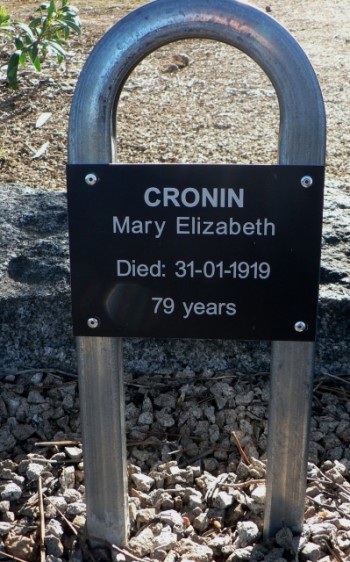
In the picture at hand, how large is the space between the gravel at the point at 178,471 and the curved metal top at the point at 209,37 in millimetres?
970

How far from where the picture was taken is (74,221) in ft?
5.72

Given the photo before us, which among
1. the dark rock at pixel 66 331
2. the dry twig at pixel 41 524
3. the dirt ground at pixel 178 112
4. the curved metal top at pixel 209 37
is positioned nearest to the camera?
the curved metal top at pixel 209 37

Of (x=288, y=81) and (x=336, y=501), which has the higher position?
(x=288, y=81)

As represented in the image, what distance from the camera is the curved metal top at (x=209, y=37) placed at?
1.62 meters

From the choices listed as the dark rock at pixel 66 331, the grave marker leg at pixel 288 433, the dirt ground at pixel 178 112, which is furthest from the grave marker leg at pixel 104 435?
the dirt ground at pixel 178 112

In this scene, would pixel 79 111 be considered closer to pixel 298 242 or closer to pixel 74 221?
pixel 74 221

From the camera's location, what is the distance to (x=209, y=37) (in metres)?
1.67

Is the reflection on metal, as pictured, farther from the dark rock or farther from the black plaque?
the dark rock

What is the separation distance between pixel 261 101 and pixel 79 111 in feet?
12.6

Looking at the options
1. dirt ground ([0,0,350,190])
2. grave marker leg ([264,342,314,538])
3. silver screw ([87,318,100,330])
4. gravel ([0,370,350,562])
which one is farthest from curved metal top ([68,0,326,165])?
dirt ground ([0,0,350,190])

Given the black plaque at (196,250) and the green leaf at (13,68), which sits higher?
the green leaf at (13,68)

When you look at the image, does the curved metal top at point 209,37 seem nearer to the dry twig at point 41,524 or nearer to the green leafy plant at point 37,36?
the dry twig at point 41,524

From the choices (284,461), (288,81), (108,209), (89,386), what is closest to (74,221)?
(108,209)

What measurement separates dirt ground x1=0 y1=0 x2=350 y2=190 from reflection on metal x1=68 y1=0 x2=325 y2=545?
1714 millimetres
